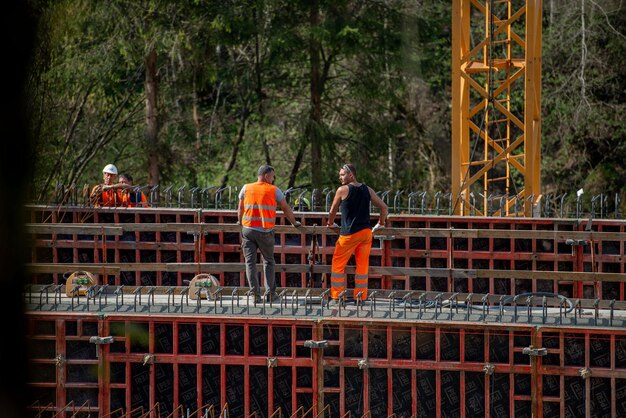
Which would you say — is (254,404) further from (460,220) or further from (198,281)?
(460,220)

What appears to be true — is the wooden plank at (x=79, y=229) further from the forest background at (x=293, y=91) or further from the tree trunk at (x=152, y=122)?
the tree trunk at (x=152, y=122)

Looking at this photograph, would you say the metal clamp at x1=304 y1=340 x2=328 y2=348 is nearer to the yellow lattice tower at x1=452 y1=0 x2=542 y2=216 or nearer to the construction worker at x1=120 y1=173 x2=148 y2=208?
the construction worker at x1=120 y1=173 x2=148 y2=208

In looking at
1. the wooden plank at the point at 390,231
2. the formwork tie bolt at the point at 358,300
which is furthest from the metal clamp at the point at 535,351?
the wooden plank at the point at 390,231

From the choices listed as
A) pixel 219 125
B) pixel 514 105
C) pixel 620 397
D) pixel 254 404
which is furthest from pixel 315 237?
pixel 514 105

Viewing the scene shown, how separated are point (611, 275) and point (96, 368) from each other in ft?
18.9

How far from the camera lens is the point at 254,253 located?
36.7 ft

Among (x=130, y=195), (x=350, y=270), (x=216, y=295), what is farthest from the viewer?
(x=130, y=195)

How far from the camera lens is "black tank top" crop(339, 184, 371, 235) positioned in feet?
36.3

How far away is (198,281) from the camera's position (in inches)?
440

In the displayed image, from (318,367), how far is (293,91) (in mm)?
16825

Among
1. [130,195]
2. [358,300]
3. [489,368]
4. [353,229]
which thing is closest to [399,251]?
[353,229]

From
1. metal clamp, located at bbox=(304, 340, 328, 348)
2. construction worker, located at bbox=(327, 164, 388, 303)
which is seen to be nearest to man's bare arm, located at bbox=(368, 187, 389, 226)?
construction worker, located at bbox=(327, 164, 388, 303)

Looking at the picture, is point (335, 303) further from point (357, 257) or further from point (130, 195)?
point (130, 195)

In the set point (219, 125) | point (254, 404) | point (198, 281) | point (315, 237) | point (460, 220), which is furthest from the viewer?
point (219, 125)
